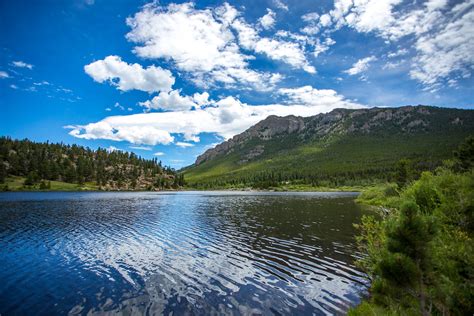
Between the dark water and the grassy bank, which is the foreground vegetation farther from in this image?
the grassy bank

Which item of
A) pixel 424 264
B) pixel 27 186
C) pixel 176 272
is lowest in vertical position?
pixel 176 272

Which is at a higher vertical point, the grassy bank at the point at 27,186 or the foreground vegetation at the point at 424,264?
the grassy bank at the point at 27,186

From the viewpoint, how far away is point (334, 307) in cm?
1705

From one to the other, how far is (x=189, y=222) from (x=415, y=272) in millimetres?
48767

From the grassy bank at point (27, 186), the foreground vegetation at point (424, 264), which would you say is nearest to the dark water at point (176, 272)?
the foreground vegetation at point (424, 264)

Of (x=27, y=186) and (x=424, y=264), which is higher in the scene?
(x=27, y=186)

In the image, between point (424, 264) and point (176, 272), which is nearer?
point (424, 264)

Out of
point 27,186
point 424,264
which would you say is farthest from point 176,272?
point 27,186

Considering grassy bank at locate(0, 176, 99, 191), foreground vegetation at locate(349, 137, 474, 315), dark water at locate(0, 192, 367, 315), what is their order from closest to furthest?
1. foreground vegetation at locate(349, 137, 474, 315)
2. dark water at locate(0, 192, 367, 315)
3. grassy bank at locate(0, 176, 99, 191)

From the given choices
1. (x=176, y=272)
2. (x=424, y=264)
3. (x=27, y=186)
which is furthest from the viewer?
(x=27, y=186)

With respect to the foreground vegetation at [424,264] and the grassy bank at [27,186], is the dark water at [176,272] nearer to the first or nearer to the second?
the foreground vegetation at [424,264]

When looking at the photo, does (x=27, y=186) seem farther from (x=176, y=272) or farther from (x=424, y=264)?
(x=424, y=264)

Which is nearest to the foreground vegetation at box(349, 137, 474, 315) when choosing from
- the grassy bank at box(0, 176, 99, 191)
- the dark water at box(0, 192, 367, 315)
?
the dark water at box(0, 192, 367, 315)

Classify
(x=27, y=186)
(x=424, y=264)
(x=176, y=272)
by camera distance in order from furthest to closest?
(x=27, y=186) < (x=176, y=272) < (x=424, y=264)
